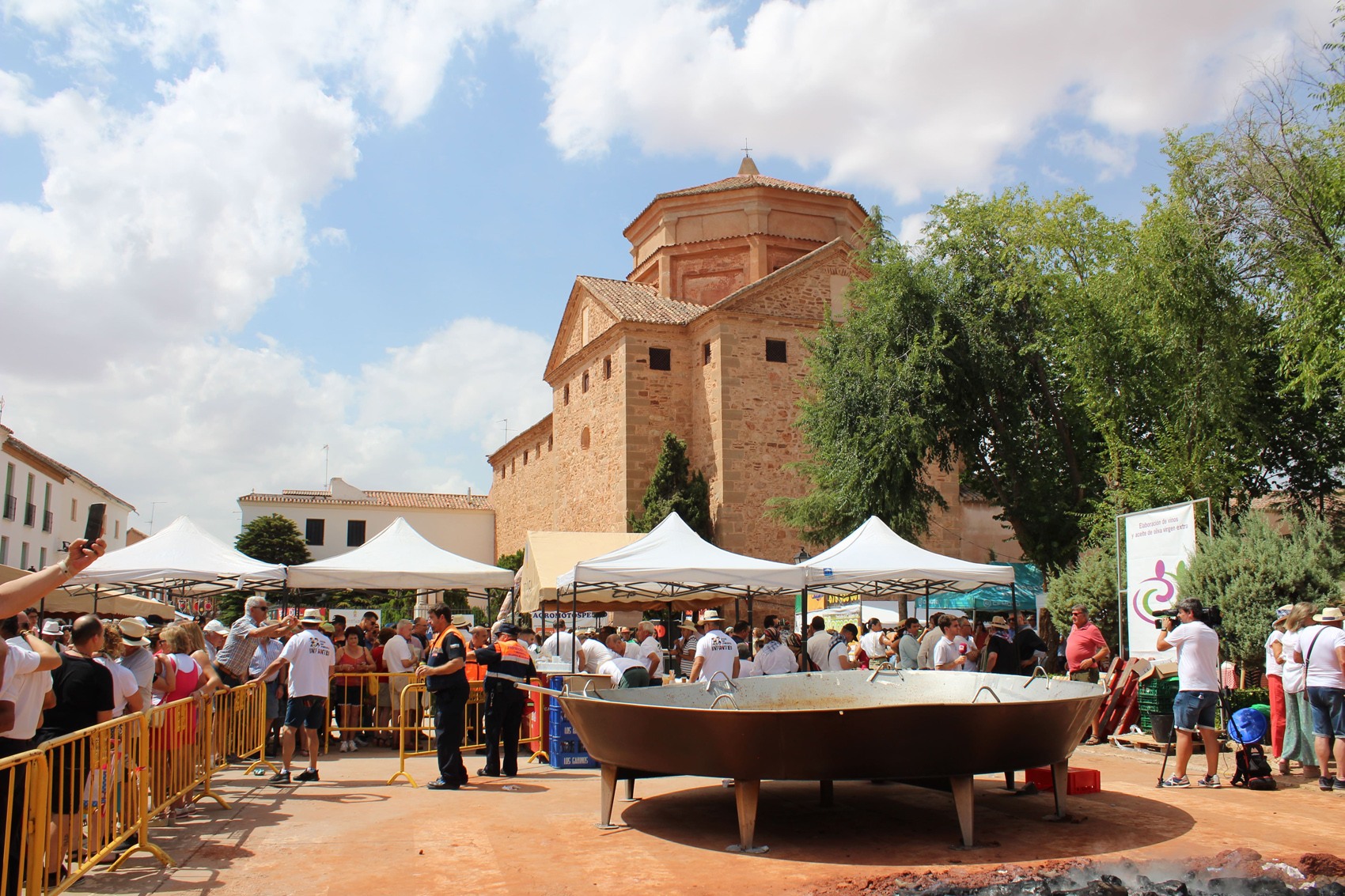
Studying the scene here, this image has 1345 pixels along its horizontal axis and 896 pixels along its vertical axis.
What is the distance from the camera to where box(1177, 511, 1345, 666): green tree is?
35.9ft

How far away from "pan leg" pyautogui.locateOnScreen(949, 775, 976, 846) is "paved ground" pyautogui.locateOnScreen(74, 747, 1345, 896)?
0.11 metres

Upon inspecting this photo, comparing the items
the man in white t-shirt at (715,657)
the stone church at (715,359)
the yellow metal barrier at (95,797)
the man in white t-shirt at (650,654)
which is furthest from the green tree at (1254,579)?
the stone church at (715,359)

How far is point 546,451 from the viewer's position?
38031 millimetres

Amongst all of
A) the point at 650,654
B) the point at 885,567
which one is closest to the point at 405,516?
the point at 650,654

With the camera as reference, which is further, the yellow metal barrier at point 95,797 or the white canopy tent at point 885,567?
the white canopy tent at point 885,567

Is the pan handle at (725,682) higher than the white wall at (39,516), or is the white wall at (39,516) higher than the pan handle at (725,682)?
the white wall at (39,516)

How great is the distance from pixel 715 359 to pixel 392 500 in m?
32.3

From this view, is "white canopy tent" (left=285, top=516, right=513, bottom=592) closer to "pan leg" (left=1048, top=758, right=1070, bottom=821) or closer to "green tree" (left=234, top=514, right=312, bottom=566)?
"pan leg" (left=1048, top=758, right=1070, bottom=821)

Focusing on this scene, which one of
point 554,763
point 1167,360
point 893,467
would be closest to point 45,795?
point 554,763

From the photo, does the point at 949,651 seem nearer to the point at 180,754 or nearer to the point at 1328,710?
the point at 1328,710

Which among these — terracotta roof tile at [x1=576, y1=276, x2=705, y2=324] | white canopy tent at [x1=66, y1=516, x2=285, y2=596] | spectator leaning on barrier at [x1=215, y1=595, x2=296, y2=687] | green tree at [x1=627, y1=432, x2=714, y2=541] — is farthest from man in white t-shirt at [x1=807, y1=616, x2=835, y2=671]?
terracotta roof tile at [x1=576, y1=276, x2=705, y2=324]

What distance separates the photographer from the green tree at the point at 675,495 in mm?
26047

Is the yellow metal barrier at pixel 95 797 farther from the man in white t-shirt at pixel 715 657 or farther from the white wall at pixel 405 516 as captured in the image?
the white wall at pixel 405 516

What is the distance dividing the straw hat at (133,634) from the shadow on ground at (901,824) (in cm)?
370
